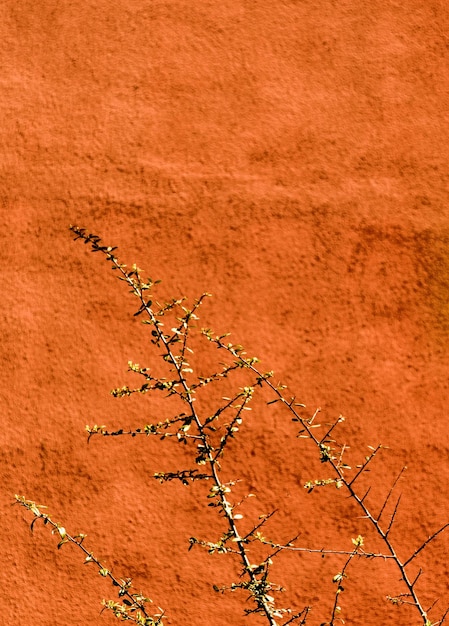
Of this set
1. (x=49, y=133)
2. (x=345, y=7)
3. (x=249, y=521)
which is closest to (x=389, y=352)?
(x=249, y=521)

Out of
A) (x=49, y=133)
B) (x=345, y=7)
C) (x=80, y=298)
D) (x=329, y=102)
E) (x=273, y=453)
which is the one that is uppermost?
(x=345, y=7)

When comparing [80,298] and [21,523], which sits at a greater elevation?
[80,298]

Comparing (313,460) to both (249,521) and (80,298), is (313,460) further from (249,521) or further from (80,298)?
(80,298)

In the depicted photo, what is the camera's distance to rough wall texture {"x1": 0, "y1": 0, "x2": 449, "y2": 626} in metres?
3.80

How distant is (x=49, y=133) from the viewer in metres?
4.29

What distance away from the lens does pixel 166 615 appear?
3748 millimetres

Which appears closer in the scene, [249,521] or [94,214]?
[249,521]

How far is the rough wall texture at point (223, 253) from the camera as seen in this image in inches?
150

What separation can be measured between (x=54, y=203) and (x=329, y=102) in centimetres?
204

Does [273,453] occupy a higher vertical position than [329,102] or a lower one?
lower

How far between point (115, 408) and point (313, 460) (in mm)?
1318

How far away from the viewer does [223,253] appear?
13.3 feet

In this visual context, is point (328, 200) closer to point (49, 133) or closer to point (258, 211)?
point (258, 211)

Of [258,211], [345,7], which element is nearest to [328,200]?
[258,211]
